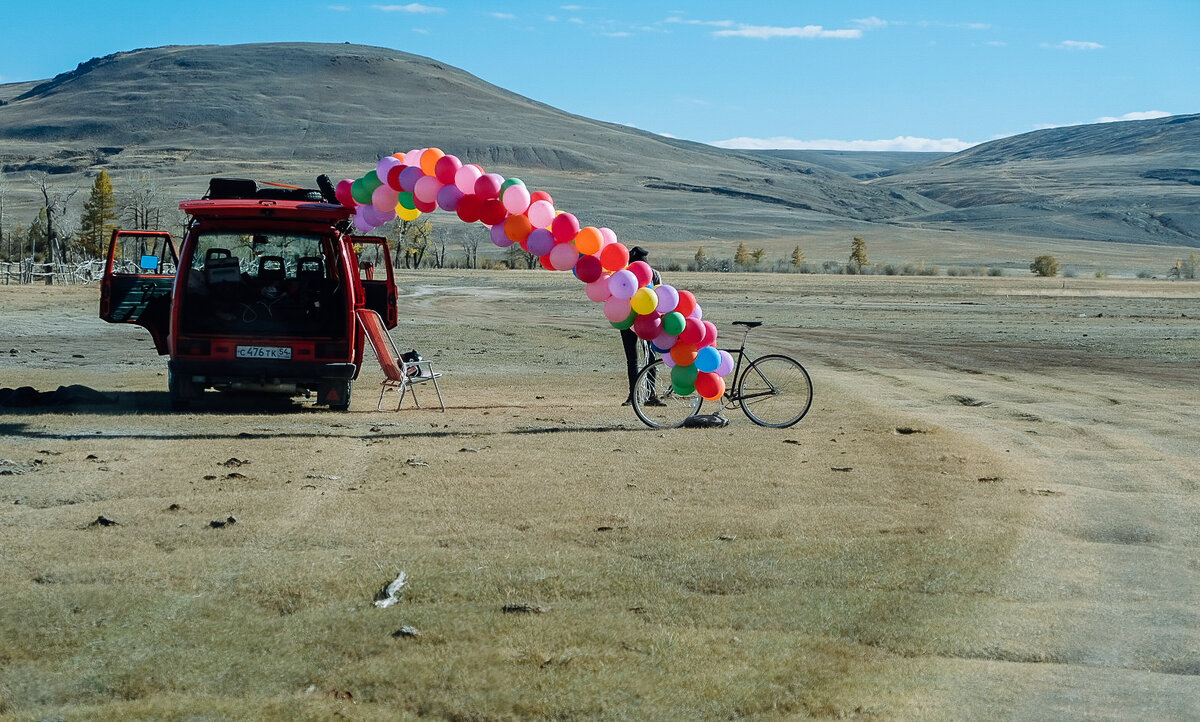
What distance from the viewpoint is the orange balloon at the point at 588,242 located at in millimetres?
12508

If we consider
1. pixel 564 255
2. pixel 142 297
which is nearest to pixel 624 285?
pixel 564 255


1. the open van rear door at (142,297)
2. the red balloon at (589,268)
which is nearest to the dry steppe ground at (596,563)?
the open van rear door at (142,297)

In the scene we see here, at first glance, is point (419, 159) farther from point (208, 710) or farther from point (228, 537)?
point (208, 710)

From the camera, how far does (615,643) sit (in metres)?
5.16

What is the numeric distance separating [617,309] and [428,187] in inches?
94.5

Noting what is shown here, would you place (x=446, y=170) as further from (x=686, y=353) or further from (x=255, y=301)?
(x=686, y=353)

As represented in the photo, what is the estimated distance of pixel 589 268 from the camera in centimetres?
1258

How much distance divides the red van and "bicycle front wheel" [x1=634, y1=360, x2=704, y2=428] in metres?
2.94

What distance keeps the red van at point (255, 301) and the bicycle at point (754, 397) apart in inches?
120

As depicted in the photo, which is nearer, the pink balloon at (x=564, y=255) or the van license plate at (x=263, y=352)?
the van license plate at (x=263, y=352)

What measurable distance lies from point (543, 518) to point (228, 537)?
1.84m

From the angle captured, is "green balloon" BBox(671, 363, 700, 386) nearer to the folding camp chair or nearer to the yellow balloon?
the yellow balloon

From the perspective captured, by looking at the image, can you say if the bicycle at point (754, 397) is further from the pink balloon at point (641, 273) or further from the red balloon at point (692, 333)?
the pink balloon at point (641, 273)

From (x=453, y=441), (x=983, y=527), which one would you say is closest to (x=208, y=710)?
(x=983, y=527)
